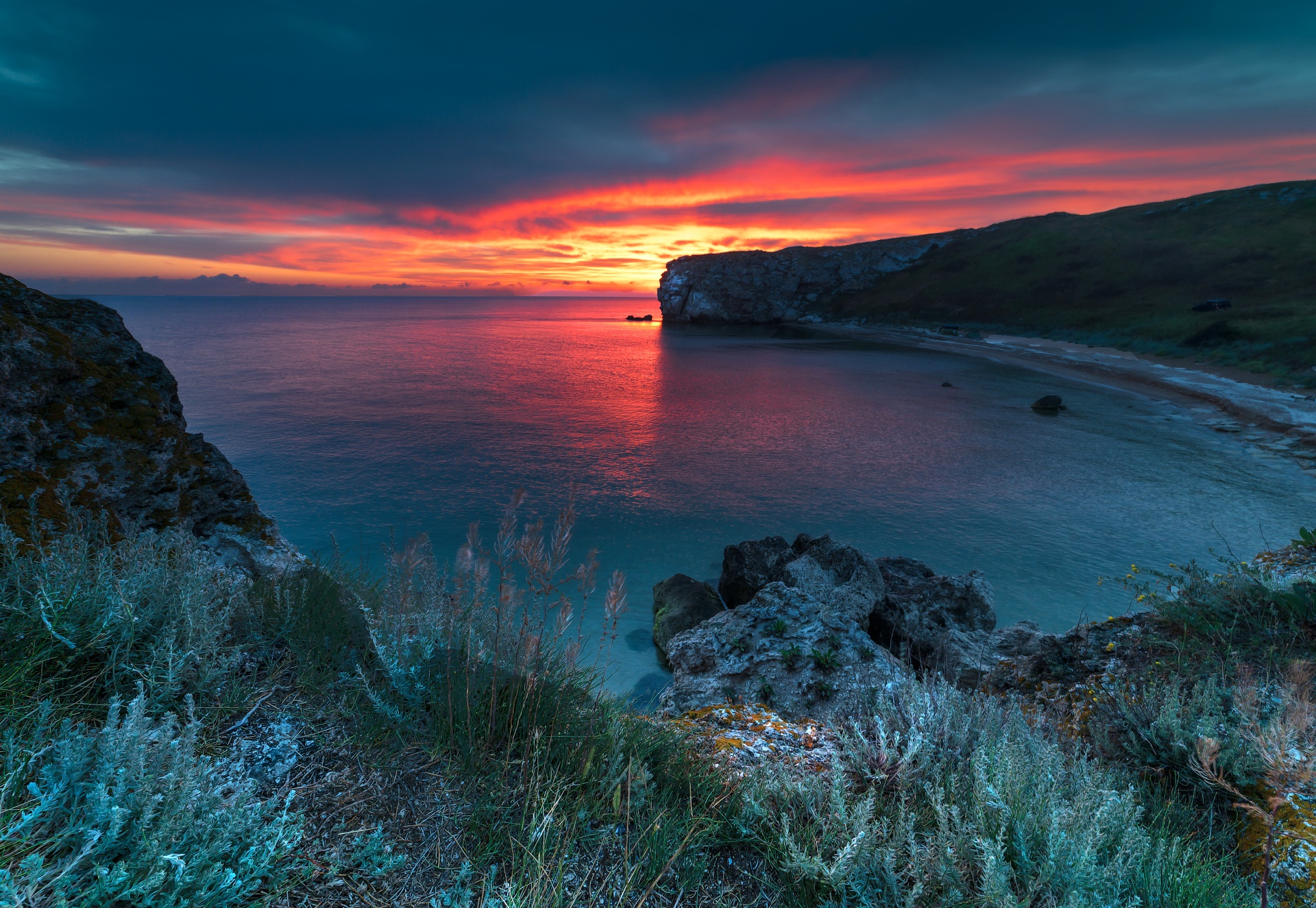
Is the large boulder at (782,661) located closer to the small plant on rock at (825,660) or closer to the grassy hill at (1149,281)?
the small plant on rock at (825,660)

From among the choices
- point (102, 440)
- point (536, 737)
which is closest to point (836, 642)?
point (536, 737)

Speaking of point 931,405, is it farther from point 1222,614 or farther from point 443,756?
point 443,756

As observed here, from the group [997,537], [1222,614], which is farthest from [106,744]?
[997,537]

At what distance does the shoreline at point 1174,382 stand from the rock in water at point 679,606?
2253 centimetres

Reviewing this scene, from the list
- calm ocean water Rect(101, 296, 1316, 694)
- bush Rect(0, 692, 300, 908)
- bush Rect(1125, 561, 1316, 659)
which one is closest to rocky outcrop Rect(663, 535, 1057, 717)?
bush Rect(1125, 561, 1316, 659)

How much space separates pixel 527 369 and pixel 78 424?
48.2 meters

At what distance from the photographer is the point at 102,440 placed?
20.4ft

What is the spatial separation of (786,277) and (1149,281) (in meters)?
57.2

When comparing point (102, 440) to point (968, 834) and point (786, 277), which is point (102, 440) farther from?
point (786, 277)

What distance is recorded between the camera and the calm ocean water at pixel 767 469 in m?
14.4

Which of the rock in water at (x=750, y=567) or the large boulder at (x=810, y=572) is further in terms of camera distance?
the rock in water at (x=750, y=567)

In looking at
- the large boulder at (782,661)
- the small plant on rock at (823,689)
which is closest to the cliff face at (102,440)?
the large boulder at (782,661)

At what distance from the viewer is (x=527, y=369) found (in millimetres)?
53312

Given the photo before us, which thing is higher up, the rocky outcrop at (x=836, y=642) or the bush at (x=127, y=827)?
the bush at (x=127, y=827)
